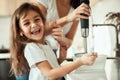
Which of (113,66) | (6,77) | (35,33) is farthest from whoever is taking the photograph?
(6,77)

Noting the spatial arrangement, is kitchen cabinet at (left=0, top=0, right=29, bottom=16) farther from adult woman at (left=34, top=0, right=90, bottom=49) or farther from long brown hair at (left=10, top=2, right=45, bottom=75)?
long brown hair at (left=10, top=2, right=45, bottom=75)

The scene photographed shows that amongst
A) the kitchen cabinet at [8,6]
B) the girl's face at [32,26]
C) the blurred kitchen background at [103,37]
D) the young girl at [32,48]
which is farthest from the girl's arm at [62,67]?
the kitchen cabinet at [8,6]

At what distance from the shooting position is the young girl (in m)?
0.95

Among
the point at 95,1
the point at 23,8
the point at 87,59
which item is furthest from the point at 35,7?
the point at 95,1

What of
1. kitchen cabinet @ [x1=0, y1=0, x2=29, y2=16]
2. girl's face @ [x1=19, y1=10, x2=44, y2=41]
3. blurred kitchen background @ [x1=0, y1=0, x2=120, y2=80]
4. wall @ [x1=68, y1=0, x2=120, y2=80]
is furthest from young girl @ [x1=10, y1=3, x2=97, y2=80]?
kitchen cabinet @ [x1=0, y1=0, x2=29, y2=16]

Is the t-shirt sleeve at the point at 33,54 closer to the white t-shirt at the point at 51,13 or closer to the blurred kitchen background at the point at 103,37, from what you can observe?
the white t-shirt at the point at 51,13

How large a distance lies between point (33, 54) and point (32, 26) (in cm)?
11

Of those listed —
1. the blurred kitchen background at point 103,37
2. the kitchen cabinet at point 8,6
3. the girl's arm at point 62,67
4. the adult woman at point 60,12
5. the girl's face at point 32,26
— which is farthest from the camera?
the kitchen cabinet at point 8,6

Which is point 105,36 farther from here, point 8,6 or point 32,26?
point 8,6

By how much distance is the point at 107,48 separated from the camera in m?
1.83

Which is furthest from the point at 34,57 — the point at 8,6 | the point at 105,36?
the point at 8,6

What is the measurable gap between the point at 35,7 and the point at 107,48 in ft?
2.94

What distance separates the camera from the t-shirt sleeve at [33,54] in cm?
96

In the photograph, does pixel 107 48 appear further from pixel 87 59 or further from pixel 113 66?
pixel 87 59
